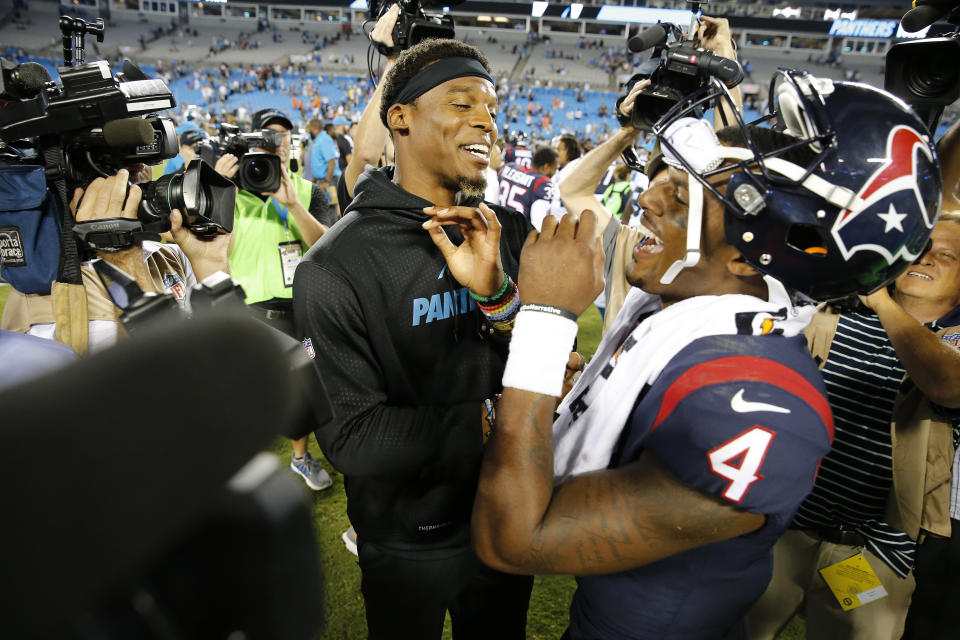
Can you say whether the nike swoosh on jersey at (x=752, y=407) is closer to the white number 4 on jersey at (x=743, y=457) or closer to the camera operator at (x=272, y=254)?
the white number 4 on jersey at (x=743, y=457)

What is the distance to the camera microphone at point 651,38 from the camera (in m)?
2.53

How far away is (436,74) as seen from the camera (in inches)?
69.0

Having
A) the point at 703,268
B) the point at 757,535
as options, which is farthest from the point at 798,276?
the point at 757,535

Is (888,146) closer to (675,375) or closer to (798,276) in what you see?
(798,276)

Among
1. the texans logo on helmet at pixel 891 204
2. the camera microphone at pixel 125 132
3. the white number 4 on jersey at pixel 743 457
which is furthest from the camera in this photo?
the camera microphone at pixel 125 132

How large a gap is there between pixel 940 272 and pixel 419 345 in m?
1.95

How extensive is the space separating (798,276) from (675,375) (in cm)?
41

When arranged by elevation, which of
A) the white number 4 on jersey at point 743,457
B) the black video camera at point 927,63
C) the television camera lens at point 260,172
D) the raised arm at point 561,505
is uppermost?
the black video camera at point 927,63

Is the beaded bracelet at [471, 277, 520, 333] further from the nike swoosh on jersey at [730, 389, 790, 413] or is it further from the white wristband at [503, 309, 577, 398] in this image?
the nike swoosh on jersey at [730, 389, 790, 413]

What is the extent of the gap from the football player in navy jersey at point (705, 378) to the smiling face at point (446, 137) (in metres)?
0.66

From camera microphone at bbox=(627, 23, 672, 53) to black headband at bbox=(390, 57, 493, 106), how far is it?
3.68 ft

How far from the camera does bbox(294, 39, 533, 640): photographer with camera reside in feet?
4.85

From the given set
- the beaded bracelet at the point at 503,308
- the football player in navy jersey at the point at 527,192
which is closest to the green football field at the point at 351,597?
the beaded bracelet at the point at 503,308

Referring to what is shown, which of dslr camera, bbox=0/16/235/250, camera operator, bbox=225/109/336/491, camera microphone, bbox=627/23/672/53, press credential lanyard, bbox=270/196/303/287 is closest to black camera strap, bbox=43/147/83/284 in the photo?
dslr camera, bbox=0/16/235/250
